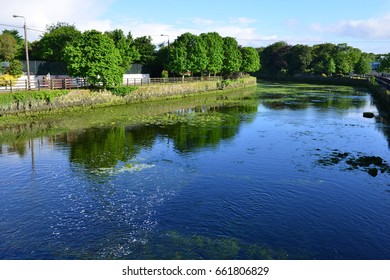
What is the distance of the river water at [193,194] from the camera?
12938mm

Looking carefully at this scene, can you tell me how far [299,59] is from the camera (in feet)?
424

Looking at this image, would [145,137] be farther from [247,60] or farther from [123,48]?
[247,60]

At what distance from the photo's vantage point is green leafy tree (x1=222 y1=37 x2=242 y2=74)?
89.4 metres

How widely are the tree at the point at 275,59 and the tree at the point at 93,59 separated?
102 m

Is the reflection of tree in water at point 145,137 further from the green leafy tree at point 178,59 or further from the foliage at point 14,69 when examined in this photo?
the green leafy tree at point 178,59

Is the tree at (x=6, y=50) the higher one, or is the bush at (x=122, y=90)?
the tree at (x=6, y=50)

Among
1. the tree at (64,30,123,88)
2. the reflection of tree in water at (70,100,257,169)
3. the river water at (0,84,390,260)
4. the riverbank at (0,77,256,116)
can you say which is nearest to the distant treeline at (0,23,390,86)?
the tree at (64,30,123,88)

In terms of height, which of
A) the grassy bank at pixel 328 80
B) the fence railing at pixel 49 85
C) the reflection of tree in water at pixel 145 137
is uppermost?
the grassy bank at pixel 328 80

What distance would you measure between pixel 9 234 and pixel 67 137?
1662 cm

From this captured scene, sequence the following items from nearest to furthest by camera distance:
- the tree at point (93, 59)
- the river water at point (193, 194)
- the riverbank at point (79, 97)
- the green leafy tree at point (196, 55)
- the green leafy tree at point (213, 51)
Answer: the river water at point (193, 194), the riverbank at point (79, 97), the tree at point (93, 59), the green leafy tree at point (196, 55), the green leafy tree at point (213, 51)

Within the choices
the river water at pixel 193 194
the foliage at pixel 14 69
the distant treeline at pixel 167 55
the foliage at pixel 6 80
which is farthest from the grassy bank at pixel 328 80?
the foliage at pixel 6 80

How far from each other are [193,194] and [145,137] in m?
13.5

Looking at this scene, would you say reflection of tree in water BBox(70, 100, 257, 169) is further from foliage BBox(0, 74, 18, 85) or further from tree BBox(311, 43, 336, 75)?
tree BBox(311, 43, 336, 75)

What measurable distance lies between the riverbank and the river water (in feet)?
19.5
